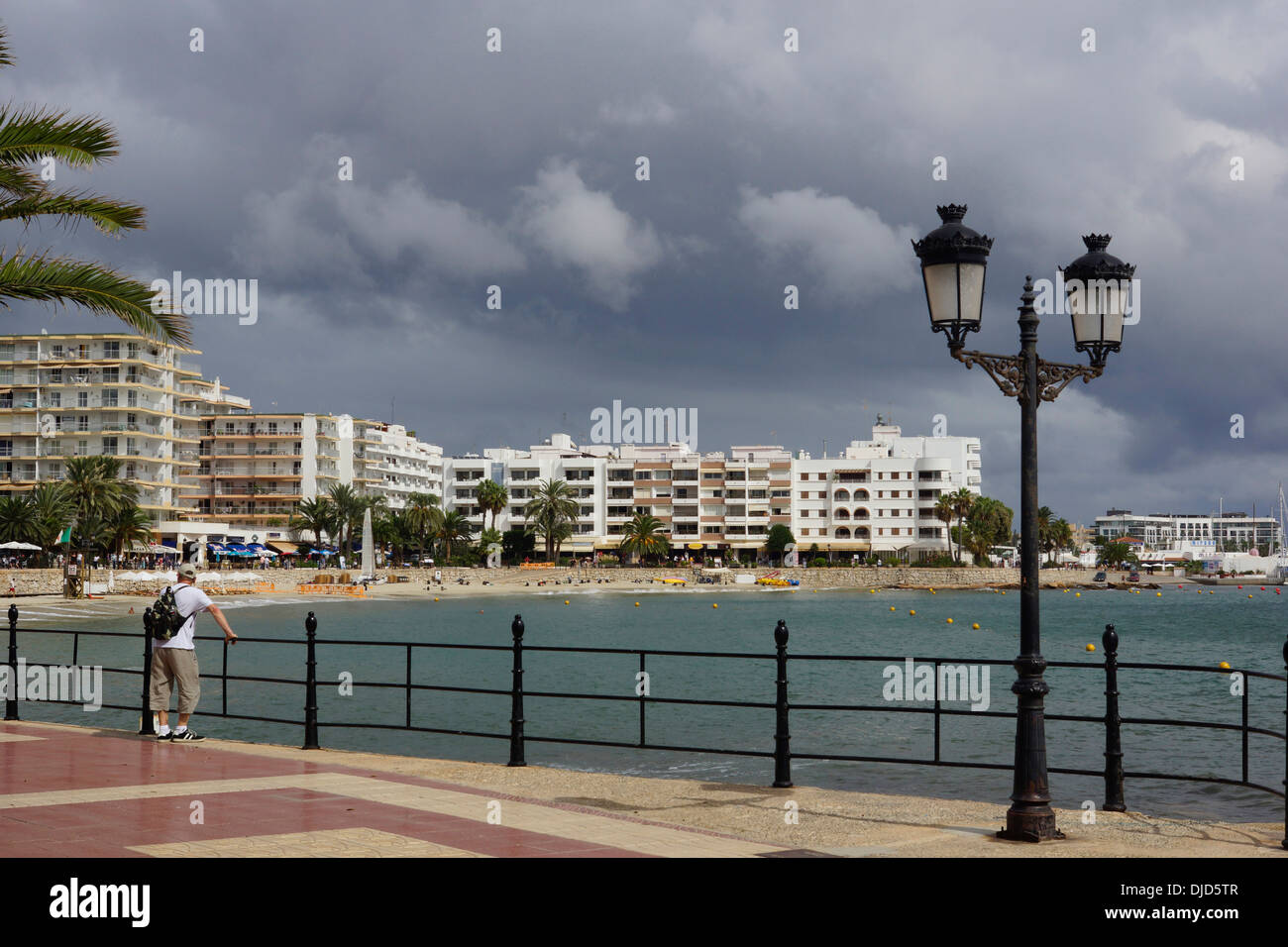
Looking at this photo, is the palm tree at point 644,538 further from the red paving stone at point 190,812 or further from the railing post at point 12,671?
the red paving stone at point 190,812

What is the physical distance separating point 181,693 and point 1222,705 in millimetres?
31249

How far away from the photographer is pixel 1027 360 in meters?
9.32

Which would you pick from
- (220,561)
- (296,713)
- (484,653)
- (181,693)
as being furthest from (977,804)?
(220,561)

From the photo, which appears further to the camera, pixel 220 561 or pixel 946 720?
pixel 220 561

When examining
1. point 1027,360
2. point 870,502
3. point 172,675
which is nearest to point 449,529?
point 870,502

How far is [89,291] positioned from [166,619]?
12.4 ft

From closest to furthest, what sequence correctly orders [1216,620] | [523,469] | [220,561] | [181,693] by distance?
[181,693]
[1216,620]
[220,561]
[523,469]

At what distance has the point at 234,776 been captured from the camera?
10922mm

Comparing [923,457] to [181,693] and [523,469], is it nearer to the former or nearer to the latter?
[523,469]

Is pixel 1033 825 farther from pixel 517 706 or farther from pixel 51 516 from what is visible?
pixel 51 516

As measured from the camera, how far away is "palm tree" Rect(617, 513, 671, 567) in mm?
143625

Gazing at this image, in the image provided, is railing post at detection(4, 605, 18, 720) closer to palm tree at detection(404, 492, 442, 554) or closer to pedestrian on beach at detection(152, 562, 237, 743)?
pedestrian on beach at detection(152, 562, 237, 743)

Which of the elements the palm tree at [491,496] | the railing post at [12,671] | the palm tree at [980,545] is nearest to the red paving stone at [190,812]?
the railing post at [12,671]

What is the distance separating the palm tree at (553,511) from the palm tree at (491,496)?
13.4 ft
